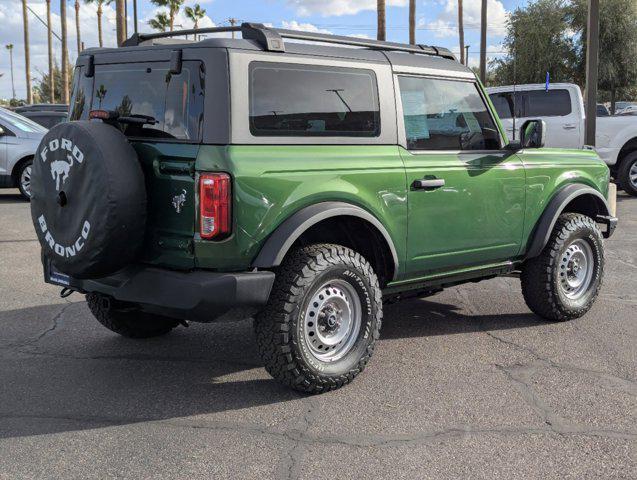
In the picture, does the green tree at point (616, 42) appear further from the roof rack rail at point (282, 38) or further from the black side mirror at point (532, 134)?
the roof rack rail at point (282, 38)

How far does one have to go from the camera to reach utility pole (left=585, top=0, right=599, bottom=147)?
15.0 metres

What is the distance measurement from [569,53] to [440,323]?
108 ft

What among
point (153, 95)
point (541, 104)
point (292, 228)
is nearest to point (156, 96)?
point (153, 95)

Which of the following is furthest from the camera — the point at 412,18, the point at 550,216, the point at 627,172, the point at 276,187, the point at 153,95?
the point at 412,18

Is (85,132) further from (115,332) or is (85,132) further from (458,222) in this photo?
(458,222)

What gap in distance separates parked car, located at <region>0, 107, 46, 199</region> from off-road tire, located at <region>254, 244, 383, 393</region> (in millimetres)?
10243

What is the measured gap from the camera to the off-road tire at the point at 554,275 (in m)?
5.87

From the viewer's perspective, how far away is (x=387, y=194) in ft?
15.3

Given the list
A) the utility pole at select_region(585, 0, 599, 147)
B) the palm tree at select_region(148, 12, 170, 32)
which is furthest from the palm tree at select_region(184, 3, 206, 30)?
the utility pole at select_region(585, 0, 599, 147)

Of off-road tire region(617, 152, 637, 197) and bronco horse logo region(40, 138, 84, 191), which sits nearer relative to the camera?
bronco horse logo region(40, 138, 84, 191)

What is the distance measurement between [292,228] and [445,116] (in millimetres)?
1684

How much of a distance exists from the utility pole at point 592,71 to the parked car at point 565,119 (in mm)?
423

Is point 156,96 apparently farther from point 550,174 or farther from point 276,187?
point 550,174

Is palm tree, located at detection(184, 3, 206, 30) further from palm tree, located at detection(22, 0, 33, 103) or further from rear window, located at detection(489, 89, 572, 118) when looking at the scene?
rear window, located at detection(489, 89, 572, 118)
